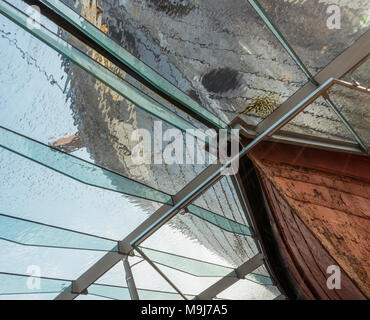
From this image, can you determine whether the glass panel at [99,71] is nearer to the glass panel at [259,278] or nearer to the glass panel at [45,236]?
the glass panel at [45,236]

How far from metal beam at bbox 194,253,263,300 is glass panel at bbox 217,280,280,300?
0.15m

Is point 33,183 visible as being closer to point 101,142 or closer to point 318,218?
point 101,142

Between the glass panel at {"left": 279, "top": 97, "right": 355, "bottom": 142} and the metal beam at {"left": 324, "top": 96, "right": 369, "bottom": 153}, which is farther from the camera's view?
the glass panel at {"left": 279, "top": 97, "right": 355, "bottom": 142}

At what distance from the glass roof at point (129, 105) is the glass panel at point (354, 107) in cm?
1

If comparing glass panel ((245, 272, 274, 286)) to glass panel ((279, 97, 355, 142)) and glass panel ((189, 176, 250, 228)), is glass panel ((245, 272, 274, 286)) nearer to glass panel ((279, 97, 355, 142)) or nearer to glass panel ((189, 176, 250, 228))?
glass panel ((189, 176, 250, 228))

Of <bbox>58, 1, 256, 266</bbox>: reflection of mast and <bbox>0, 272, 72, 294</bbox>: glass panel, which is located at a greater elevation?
<bbox>58, 1, 256, 266</bbox>: reflection of mast

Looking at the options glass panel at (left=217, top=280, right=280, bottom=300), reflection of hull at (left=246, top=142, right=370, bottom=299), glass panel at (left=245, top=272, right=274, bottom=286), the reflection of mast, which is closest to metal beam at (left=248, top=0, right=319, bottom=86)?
reflection of hull at (left=246, top=142, right=370, bottom=299)

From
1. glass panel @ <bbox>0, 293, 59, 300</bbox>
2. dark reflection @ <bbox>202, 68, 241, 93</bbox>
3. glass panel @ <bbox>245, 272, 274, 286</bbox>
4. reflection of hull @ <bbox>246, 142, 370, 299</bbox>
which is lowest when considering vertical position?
reflection of hull @ <bbox>246, 142, 370, 299</bbox>

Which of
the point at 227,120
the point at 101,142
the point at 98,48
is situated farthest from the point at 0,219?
the point at 227,120

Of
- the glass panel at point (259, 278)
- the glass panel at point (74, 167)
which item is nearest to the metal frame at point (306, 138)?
the glass panel at point (74, 167)

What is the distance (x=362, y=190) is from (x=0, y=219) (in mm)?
4308

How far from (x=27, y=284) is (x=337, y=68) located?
5754 mm

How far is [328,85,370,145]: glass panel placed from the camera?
4020 millimetres

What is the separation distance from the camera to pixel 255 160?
4.39 m
